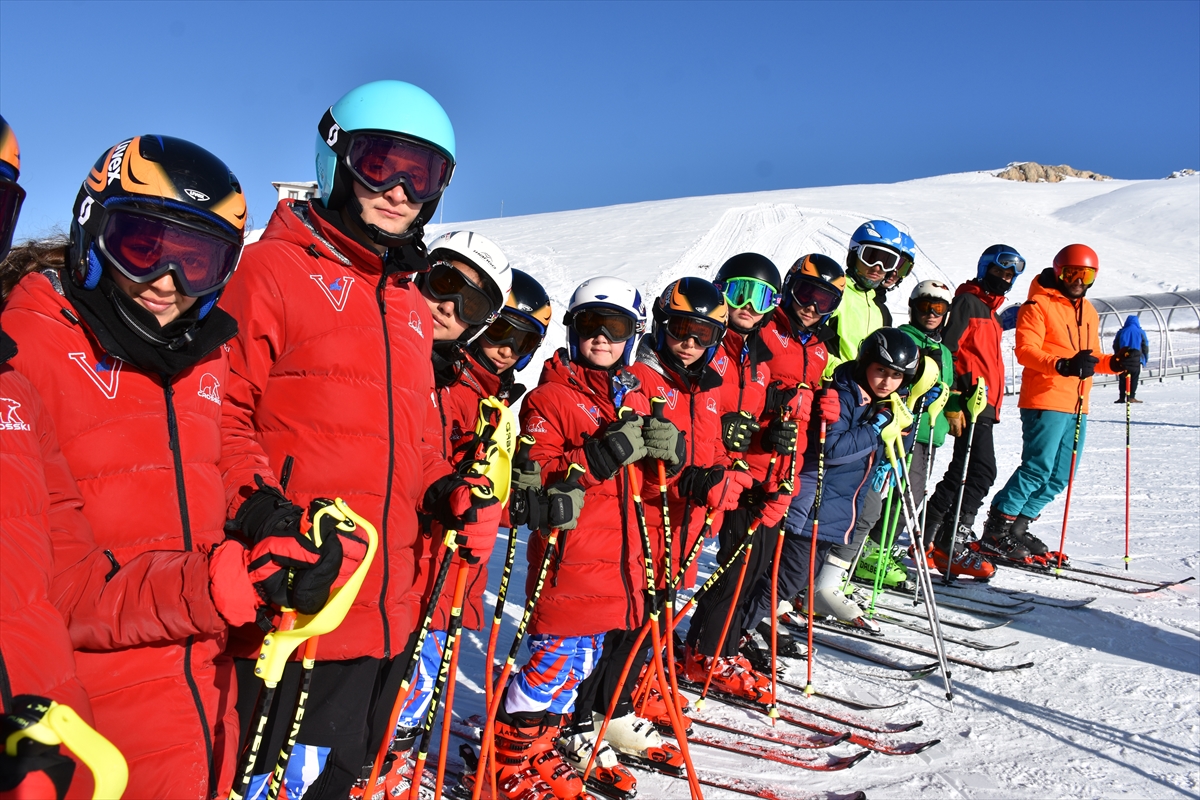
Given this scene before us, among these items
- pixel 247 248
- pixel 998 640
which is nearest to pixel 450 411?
pixel 247 248

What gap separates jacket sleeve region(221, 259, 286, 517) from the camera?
2330 millimetres

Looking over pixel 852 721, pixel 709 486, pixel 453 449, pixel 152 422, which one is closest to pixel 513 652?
pixel 453 449

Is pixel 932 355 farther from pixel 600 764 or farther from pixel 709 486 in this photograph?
pixel 600 764

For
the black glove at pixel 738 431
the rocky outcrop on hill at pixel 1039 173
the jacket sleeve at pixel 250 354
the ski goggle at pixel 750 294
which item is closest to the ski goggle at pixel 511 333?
the black glove at pixel 738 431

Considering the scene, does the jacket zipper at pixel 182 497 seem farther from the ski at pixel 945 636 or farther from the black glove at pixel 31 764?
the ski at pixel 945 636

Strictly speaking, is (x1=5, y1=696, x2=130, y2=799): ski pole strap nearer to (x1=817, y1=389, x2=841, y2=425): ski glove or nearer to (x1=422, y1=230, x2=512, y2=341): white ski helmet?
(x1=422, y1=230, x2=512, y2=341): white ski helmet

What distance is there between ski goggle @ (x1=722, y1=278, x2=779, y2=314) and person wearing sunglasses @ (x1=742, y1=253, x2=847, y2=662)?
502 mm

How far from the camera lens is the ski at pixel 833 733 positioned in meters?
4.44

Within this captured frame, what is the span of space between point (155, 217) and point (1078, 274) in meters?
7.98

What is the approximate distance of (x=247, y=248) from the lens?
2541mm

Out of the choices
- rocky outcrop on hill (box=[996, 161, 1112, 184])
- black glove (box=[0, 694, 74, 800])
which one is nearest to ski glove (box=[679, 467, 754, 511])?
black glove (box=[0, 694, 74, 800])

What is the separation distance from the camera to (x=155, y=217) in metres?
2.00

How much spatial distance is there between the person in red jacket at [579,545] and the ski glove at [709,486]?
377mm

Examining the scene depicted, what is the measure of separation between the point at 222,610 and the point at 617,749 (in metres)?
3.02
